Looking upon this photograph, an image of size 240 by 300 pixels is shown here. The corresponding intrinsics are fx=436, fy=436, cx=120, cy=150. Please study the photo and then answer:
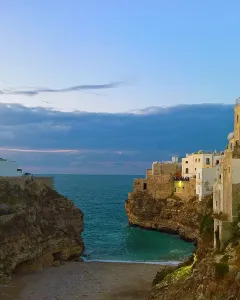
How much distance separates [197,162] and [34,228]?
1893 inches

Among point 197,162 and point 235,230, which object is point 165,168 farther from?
point 235,230

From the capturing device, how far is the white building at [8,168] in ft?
214

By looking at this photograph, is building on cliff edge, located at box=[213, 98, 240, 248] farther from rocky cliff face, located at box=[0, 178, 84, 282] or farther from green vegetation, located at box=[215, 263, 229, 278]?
rocky cliff face, located at box=[0, 178, 84, 282]

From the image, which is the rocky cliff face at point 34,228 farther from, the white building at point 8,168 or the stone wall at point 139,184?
the stone wall at point 139,184

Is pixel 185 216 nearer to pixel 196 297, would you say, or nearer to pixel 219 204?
pixel 219 204

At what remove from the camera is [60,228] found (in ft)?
195

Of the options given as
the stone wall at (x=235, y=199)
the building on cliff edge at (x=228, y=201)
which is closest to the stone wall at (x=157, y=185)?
the building on cliff edge at (x=228, y=201)

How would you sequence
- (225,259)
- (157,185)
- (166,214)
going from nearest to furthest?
(225,259) < (166,214) < (157,185)

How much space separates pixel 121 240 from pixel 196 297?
1970 inches

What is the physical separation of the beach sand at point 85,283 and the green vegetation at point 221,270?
16.1 meters

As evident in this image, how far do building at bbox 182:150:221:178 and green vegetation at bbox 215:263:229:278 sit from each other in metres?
64.1

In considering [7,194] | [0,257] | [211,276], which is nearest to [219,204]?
[211,276]

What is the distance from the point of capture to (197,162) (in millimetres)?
94125

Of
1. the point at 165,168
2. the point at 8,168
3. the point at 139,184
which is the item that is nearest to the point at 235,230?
the point at 8,168
